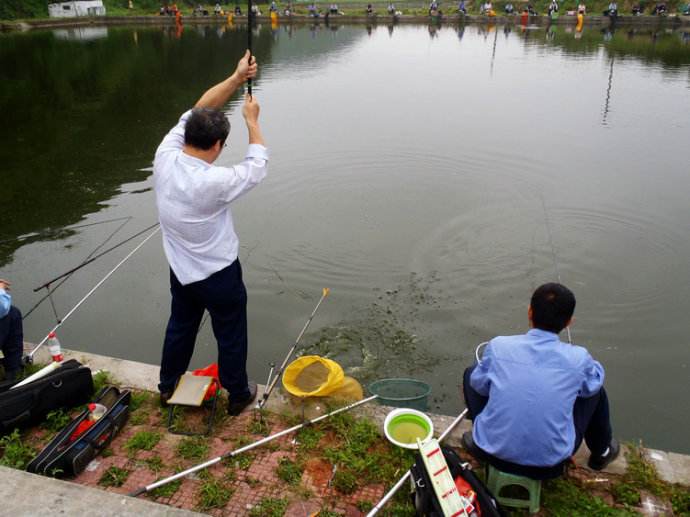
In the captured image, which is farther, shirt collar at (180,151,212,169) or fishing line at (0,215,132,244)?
fishing line at (0,215,132,244)

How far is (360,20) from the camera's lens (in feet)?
136

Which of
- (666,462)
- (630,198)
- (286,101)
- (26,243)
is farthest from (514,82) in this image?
(666,462)

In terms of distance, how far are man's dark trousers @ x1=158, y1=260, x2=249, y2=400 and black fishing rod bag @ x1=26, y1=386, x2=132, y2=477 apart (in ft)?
0.90

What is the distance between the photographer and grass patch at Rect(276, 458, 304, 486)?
2599 millimetres

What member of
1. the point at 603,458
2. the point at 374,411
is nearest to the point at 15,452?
the point at 374,411

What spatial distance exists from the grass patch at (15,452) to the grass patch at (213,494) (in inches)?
36.6

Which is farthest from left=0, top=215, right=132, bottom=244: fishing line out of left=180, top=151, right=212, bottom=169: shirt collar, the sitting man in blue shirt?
the sitting man in blue shirt

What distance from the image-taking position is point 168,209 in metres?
2.58

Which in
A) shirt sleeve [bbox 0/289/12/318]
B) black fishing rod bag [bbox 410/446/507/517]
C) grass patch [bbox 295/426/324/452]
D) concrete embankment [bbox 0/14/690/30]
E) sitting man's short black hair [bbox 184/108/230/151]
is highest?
concrete embankment [bbox 0/14/690/30]

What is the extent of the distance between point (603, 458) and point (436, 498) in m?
1.00

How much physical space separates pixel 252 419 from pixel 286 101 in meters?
12.3

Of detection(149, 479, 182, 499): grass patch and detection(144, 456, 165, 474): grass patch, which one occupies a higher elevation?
detection(149, 479, 182, 499): grass patch

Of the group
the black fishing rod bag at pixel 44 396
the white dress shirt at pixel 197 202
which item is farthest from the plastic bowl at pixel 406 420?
the black fishing rod bag at pixel 44 396

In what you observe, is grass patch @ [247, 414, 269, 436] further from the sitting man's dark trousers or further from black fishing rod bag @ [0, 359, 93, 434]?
the sitting man's dark trousers
